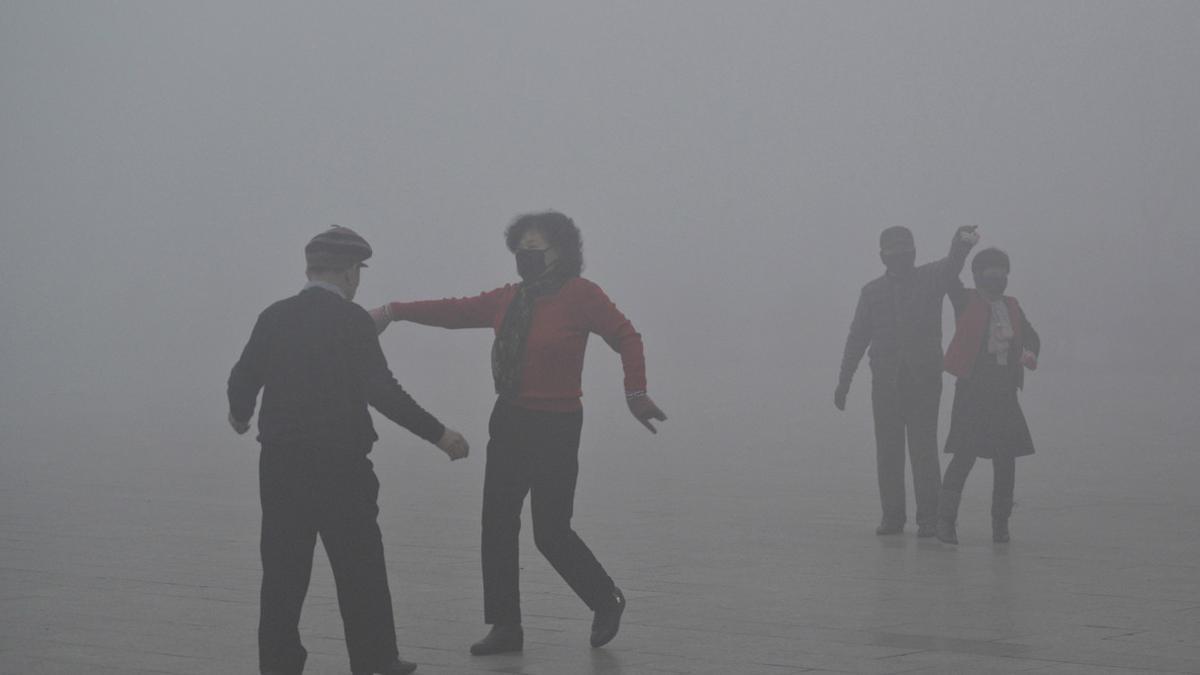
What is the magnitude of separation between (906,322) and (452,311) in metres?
5.05

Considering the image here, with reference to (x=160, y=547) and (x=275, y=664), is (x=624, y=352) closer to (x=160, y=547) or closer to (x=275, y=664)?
(x=275, y=664)

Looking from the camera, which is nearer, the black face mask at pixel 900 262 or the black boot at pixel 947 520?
the black boot at pixel 947 520

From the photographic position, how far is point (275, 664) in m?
6.23

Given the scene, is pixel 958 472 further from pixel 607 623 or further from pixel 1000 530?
pixel 607 623

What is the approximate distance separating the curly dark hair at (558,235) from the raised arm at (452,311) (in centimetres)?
23

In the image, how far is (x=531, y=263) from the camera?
24.6 ft

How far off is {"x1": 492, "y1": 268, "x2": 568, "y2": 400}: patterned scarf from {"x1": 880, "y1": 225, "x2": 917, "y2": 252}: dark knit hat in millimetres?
4938

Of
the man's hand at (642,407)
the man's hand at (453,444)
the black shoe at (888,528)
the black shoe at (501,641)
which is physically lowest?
the black shoe at (501,641)

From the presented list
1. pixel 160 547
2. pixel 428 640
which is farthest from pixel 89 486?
pixel 428 640

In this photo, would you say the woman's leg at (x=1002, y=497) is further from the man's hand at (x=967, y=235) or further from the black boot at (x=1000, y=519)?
the man's hand at (x=967, y=235)

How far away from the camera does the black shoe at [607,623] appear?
713cm

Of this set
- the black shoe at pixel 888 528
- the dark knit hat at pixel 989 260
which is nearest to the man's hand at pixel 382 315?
the black shoe at pixel 888 528

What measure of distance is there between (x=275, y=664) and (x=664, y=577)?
3503 millimetres

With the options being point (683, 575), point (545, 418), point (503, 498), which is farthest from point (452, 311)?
point (683, 575)
